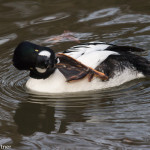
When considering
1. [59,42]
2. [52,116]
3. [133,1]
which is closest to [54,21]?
[59,42]

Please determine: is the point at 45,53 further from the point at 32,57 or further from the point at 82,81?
the point at 82,81

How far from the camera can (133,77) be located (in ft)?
19.0

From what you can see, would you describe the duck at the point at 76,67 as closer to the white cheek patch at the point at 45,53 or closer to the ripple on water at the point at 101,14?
the white cheek patch at the point at 45,53

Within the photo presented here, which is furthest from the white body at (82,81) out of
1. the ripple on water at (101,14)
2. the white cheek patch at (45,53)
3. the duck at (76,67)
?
the ripple on water at (101,14)

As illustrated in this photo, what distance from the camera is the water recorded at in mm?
4227

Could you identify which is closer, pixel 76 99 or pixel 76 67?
pixel 76 99

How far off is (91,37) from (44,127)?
10.2ft

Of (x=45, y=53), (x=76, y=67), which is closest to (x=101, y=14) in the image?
(x=76, y=67)

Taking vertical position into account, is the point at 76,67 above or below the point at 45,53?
below

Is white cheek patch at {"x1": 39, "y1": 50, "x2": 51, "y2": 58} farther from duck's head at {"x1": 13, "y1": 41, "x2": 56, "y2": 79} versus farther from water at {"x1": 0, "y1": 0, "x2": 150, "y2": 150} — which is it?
water at {"x1": 0, "y1": 0, "x2": 150, "y2": 150}

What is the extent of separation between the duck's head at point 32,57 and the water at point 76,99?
481mm

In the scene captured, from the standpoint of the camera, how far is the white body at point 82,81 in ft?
17.6

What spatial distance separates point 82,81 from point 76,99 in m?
0.31

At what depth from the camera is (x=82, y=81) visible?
537cm
